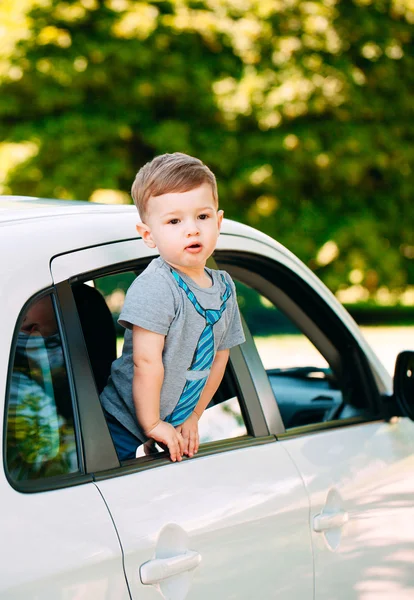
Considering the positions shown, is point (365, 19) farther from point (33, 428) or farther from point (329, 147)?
point (33, 428)

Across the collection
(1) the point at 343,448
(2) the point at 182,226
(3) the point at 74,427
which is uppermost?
(2) the point at 182,226

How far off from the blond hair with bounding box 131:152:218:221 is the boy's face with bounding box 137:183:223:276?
0.01 meters

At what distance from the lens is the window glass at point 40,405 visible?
1956mm

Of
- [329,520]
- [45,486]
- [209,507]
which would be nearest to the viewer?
[45,486]

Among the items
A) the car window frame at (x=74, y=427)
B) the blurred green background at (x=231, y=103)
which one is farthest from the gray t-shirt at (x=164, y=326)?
the blurred green background at (x=231, y=103)

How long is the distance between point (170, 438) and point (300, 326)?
1085 millimetres

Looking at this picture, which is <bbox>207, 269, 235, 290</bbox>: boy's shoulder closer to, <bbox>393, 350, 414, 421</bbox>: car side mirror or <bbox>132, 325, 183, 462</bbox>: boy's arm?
<bbox>132, 325, 183, 462</bbox>: boy's arm

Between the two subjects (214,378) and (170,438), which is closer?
(170,438)

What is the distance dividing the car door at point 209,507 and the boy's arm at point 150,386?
0.06 m

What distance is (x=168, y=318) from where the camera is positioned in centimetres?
232

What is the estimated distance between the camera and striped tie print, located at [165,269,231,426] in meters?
2.46

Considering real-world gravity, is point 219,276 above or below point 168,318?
above

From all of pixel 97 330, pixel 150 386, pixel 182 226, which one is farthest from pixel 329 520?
pixel 182 226

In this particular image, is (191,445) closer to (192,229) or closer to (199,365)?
(199,365)
